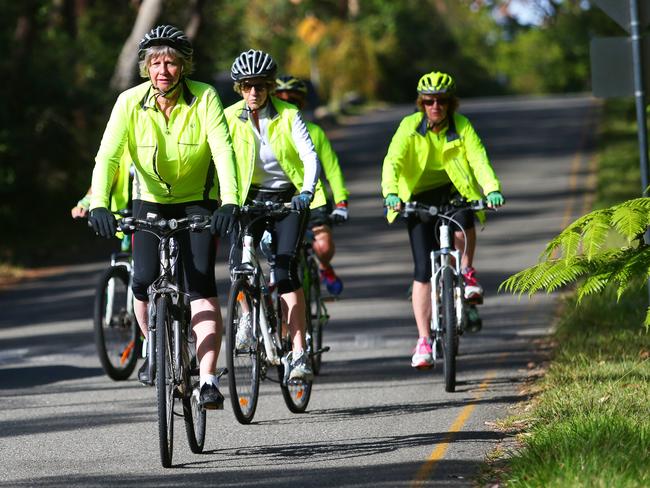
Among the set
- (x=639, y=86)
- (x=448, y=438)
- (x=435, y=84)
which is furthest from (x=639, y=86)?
(x=448, y=438)

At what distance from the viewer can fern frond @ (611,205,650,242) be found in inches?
265

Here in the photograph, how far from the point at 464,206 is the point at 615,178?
16.3 meters

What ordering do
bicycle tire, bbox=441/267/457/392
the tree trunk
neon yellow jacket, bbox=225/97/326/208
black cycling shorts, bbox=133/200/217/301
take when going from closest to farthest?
black cycling shorts, bbox=133/200/217/301 < neon yellow jacket, bbox=225/97/326/208 < bicycle tire, bbox=441/267/457/392 < the tree trunk

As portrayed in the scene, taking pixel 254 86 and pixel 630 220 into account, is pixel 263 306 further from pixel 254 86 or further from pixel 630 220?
pixel 630 220

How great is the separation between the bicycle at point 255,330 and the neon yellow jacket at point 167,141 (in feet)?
3.22

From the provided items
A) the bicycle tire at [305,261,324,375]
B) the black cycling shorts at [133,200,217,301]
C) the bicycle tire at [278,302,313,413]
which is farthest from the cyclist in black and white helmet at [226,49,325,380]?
the bicycle tire at [305,261,324,375]

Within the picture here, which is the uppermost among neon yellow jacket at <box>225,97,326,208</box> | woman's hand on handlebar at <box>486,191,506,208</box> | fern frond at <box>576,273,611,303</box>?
neon yellow jacket at <box>225,97,326,208</box>

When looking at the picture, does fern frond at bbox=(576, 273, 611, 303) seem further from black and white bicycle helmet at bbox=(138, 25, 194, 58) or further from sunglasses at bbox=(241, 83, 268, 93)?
sunglasses at bbox=(241, 83, 268, 93)

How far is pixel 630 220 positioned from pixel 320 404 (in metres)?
2.96

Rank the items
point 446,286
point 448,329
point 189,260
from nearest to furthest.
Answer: point 189,260
point 448,329
point 446,286

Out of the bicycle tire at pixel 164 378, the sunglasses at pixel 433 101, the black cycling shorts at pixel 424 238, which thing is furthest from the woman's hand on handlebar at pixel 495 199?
the bicycle tire at pixel 164 378

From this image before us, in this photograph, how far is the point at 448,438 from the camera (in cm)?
780

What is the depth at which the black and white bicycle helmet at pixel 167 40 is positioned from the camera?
727 centimetres

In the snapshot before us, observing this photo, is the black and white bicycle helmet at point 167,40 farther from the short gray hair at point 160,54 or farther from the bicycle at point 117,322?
the bicycle at point 117,322
